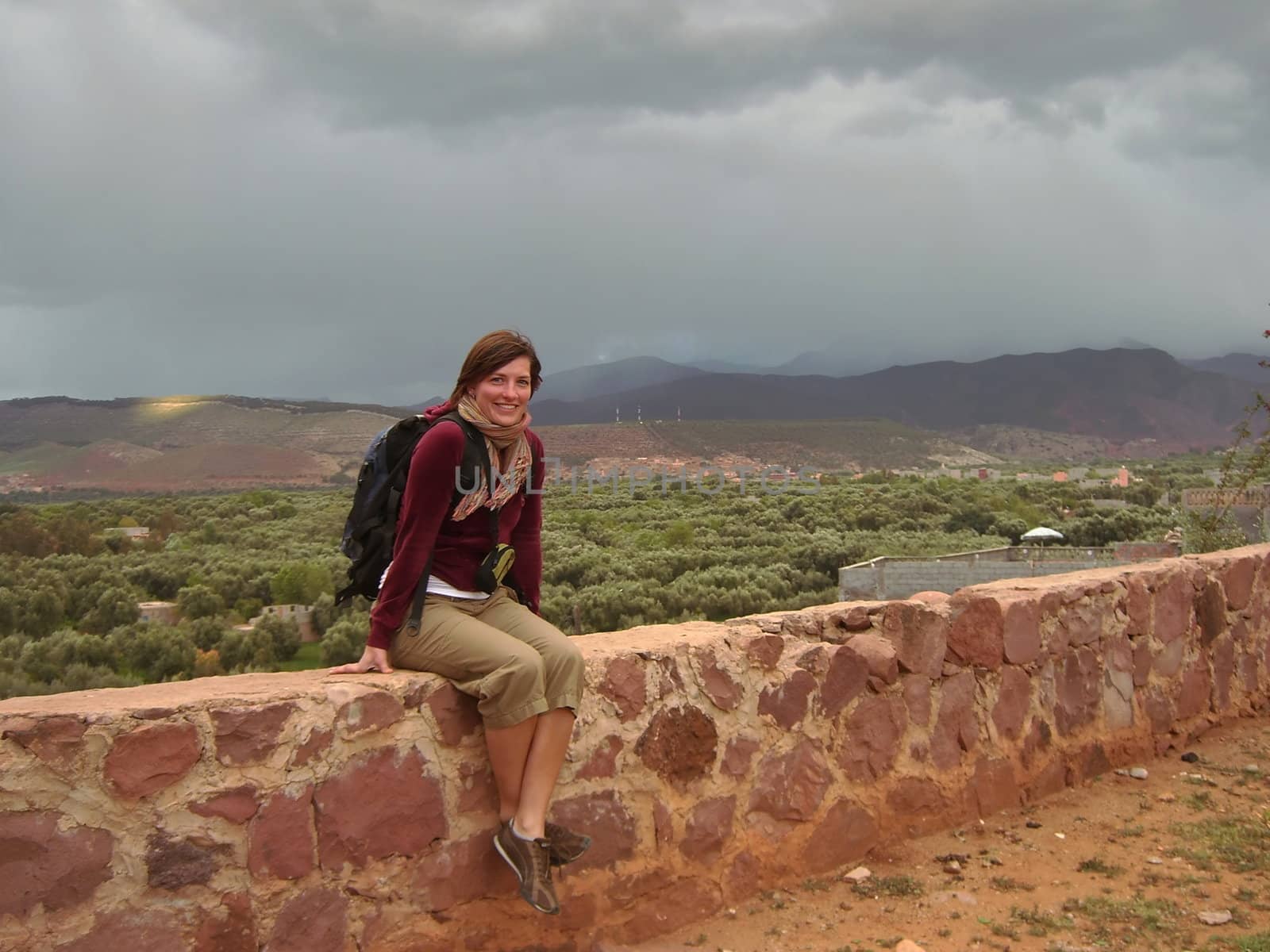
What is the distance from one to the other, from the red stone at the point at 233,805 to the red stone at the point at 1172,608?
156 inches

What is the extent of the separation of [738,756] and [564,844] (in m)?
0.71

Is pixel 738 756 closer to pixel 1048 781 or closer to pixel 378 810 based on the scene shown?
pixel 378 810

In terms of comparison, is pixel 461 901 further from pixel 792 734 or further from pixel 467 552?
pixel 792 734

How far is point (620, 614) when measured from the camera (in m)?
19.8

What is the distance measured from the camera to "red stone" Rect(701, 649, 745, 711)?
3.16 metres

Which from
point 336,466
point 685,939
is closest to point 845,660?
point 685,939

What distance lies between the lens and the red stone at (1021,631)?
3965 mm

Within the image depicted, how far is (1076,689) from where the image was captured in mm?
4281

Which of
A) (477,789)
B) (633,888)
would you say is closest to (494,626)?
(477,789)

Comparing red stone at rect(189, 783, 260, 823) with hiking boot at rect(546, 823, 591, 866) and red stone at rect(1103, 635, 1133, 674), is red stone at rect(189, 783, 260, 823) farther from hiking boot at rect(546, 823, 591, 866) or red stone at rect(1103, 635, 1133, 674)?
red stone at rect(1103, 635, 1133, 674)

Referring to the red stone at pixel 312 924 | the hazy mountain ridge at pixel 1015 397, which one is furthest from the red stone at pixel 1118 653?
the hazy mountain ridge at pixel 1015 397

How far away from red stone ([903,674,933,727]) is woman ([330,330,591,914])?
1444 mm

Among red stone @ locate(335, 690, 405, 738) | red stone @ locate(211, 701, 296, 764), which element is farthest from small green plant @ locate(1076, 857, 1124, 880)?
red stone @ locate(211, 701, 296, 764)

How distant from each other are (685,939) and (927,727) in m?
1.26
